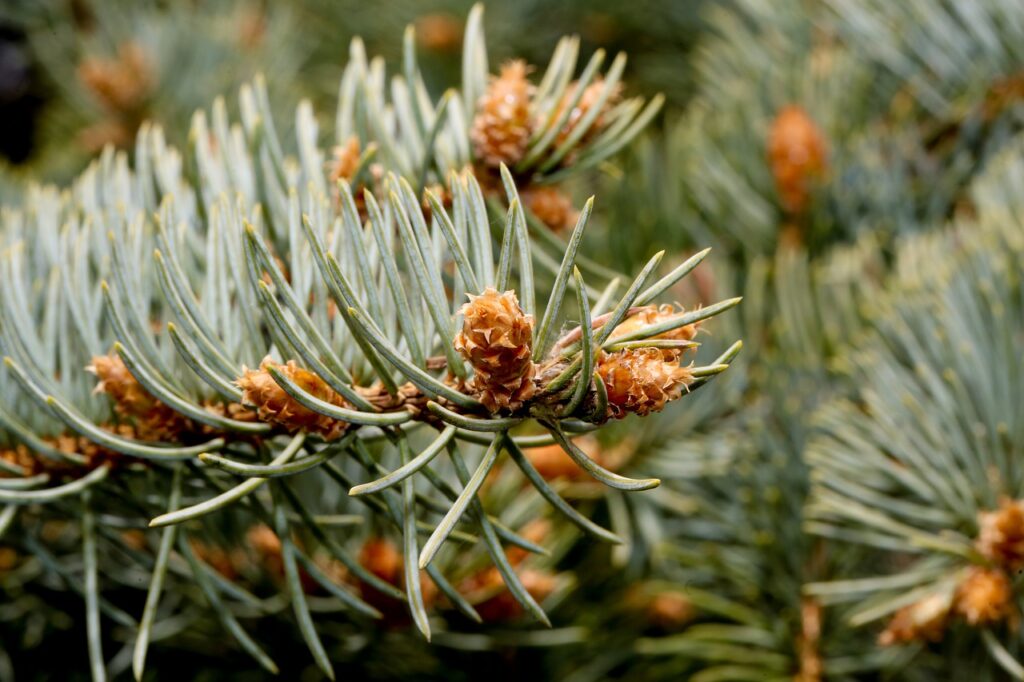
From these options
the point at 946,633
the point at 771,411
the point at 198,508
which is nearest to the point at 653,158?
the point at 771,411

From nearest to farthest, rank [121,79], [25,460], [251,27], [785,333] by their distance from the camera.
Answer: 1. [25,460]
2. [785,333]
3. [121,79]
4. [251,27]

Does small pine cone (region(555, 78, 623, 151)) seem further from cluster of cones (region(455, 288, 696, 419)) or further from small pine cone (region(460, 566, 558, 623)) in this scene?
small pine cone (region(460, 566, 558, 623))

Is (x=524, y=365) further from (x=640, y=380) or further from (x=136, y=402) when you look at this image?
(x=136, y=402)

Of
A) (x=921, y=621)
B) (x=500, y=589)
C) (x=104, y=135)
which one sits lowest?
(x=921, y=621)

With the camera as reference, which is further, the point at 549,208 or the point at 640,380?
the point at 549,208

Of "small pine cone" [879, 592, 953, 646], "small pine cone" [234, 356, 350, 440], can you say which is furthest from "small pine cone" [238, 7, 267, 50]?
"small pine cone" [879, 592, 953, 646]

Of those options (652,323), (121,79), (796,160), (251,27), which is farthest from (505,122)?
(251,27)

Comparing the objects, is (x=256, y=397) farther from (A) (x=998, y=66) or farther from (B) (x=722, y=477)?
(A) (x=998, y=66)
